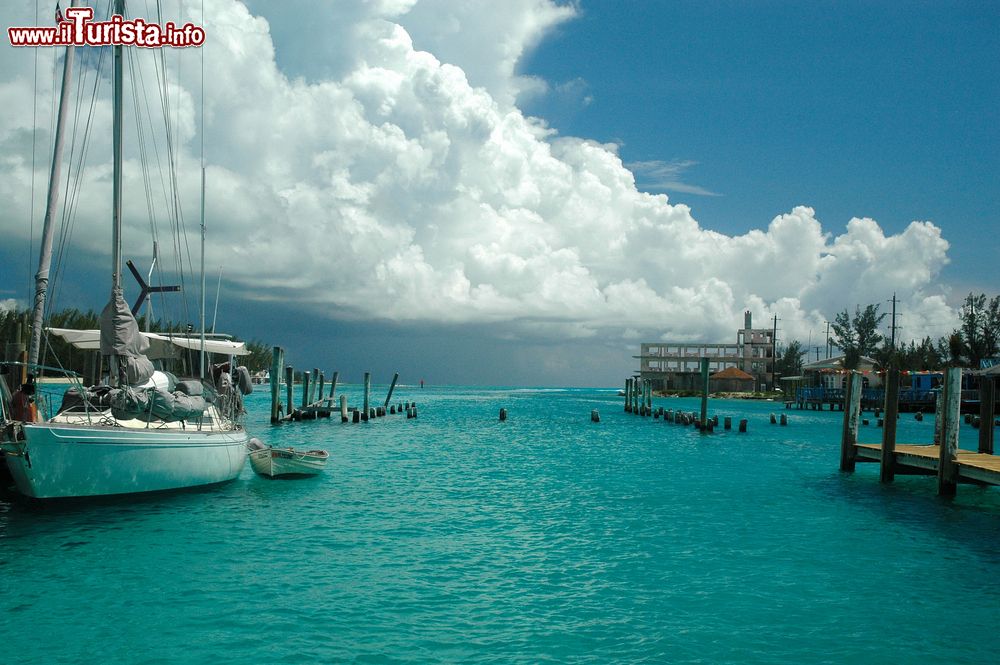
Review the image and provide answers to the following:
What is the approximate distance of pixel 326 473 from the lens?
1029 inches

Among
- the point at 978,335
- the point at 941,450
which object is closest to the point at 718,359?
the point at 978,335

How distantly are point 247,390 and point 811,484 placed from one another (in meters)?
22.0

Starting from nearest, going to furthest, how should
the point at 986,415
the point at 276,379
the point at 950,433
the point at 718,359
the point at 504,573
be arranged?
the point at 504,573 → the point at 950,433 → the point at 986,415 → the point at 276,379 → the point at 718,359

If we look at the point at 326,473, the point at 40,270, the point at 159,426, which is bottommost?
the point at 326,473

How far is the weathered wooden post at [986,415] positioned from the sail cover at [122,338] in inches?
997

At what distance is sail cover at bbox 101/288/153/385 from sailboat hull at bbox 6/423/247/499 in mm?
2072

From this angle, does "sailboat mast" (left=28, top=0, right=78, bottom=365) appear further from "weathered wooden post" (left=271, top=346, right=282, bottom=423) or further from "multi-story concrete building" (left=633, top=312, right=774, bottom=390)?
"multi-story concrete building" (left=633, top=312, right=774, bottom=390)

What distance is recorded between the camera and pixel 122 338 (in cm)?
1928

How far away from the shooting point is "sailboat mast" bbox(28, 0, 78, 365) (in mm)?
20344

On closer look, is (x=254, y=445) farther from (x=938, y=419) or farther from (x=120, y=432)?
(x=938, y=419)

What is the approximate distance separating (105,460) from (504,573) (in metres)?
9.69

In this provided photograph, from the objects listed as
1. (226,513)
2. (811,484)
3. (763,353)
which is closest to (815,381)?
(763,353)

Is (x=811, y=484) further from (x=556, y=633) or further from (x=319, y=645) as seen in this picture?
(x=319, y=645)

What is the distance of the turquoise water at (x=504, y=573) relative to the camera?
10.4m
